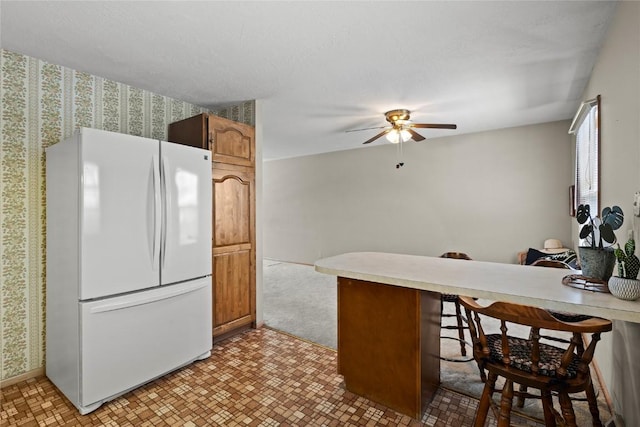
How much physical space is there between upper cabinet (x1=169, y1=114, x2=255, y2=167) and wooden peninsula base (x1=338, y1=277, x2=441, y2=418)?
174 centimetres

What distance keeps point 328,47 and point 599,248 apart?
2.05 m

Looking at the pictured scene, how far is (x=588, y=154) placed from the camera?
2.93 metres

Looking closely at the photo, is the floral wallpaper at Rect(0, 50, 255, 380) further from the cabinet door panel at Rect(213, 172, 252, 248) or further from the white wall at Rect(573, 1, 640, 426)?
the white wall at Rect(573, 1, 640, 426)

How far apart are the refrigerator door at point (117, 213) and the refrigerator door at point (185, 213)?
72mm

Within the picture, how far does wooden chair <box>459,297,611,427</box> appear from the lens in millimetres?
1242

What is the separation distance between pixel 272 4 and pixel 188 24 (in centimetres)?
59

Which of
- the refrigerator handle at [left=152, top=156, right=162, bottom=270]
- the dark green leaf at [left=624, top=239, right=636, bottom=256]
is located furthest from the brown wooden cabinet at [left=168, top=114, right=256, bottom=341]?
the dark green leaf at [left=624, top=239, right=636, bottom=256]

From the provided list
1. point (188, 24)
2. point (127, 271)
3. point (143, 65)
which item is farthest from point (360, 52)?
point (127, 271)

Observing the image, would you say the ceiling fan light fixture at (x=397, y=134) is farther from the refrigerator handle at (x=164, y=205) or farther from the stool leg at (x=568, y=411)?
the stool leg at (x=568, y=411)

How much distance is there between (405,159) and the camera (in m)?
5.73

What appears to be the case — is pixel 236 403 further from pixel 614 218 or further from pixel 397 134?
pixel 397 134

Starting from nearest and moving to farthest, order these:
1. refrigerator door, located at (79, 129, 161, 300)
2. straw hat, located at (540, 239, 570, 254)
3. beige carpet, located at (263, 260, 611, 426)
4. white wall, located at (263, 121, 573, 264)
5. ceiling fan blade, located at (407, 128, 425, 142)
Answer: refrigerator door, located at (79, 129, 161, 300)
beige carpet, located at (263, 260, 611, 426)
ceiling fan blade, located at (407, 128, 425, 142)
straw hat, located at (540, 239, 570, 254)
white wall, located at (263, 121, 573, 264)

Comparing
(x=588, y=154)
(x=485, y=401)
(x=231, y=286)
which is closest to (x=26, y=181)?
(x=231, y=286)

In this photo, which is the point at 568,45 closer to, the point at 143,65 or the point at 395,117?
the point at 395,117
